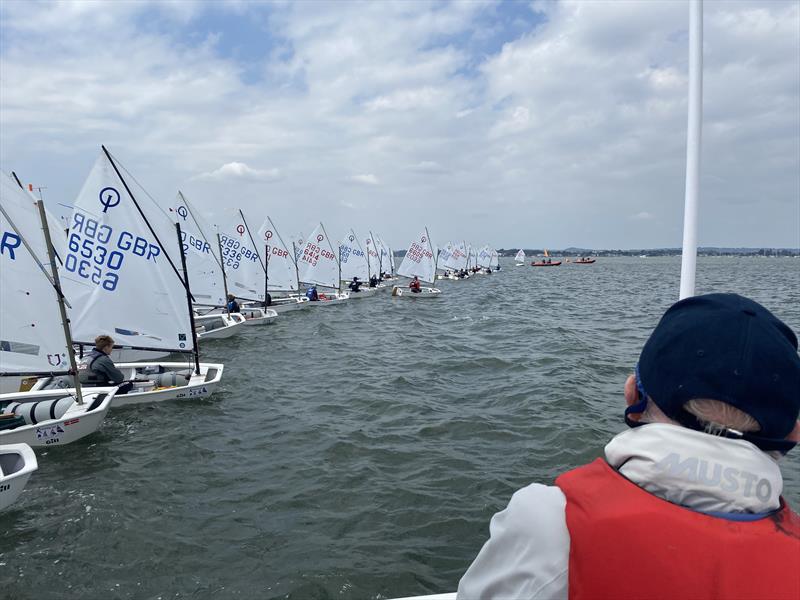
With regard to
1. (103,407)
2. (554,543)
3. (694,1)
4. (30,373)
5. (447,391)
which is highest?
(694,1)

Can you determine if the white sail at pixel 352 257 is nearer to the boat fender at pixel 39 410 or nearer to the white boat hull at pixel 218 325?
the white boat hull at pixel 218 325

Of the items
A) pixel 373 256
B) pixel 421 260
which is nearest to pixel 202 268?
pixel 421 260

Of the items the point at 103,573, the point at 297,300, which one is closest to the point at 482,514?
the point at 103,573

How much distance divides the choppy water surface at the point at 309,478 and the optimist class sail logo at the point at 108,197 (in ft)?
16.8

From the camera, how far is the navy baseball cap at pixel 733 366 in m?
1.32

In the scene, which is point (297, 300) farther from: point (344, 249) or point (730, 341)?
point (730, 341)

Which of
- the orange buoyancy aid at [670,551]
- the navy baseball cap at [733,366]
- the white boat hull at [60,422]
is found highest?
the navy baseball cap at [733,366]

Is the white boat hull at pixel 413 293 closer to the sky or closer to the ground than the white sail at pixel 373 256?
closer to the ground

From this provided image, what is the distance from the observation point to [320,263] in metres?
38.4

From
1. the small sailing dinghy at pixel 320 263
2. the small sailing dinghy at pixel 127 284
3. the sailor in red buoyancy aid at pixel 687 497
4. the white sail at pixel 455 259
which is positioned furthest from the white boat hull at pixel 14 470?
the white sail at pixel 455 259

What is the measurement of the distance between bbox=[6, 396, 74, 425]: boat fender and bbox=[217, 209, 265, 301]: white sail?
61.4 ft

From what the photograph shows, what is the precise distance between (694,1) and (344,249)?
42.3m

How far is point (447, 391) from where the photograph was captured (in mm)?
13219

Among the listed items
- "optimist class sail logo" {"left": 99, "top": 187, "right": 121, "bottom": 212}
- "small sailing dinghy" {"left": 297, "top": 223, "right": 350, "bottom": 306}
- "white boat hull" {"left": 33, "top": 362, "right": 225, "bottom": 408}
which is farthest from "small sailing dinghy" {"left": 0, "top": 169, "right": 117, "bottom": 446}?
"small sailing dinghy" {"left": 297, "top": 223, "right": 350, "bottom": 306}
